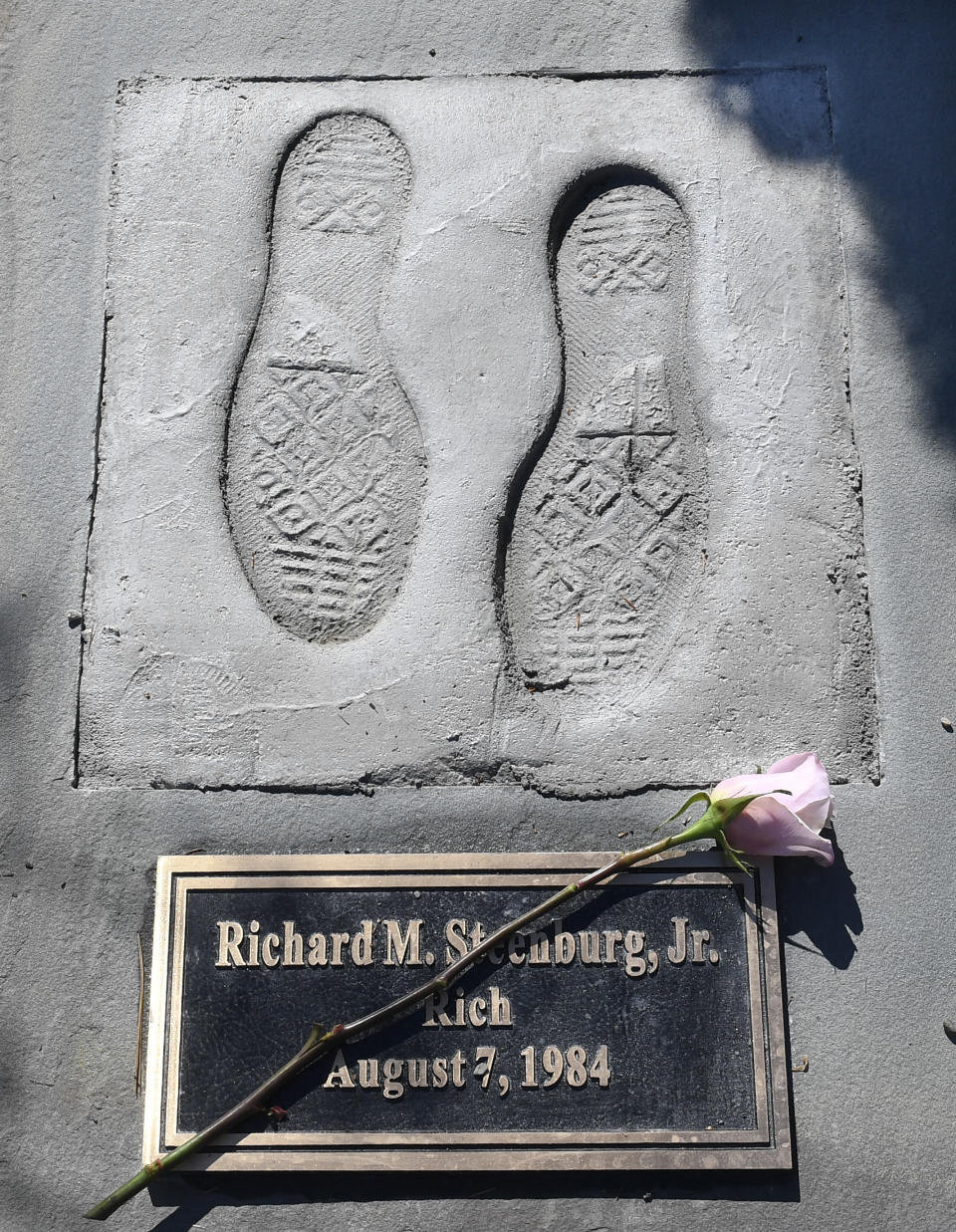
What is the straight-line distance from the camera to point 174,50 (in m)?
2.69

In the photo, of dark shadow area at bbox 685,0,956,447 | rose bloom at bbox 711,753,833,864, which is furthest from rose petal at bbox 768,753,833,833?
dark shadow area at bbox 685,0,956,447

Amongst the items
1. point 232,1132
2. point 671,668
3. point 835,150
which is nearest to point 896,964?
point 671,668

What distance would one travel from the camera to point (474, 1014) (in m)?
2.11

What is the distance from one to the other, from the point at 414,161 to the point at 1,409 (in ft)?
3.92

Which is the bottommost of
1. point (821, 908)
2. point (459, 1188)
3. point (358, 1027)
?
point (459, 1188)

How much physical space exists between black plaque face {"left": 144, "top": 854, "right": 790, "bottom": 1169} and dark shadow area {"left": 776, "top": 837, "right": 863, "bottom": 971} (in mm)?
64

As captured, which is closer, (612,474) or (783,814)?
(783,814)

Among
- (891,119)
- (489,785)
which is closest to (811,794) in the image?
(489,785)

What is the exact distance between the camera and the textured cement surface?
6.79 feet

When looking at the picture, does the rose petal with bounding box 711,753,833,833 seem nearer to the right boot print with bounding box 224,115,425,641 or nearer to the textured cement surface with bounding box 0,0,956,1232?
the textured cement surface with bounding box 0,0,956,1232

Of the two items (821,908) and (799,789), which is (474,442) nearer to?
(799,789)

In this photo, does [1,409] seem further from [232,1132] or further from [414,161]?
[232,1132]

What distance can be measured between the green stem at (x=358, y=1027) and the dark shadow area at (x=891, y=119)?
124 cm

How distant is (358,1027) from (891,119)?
2.51 m
